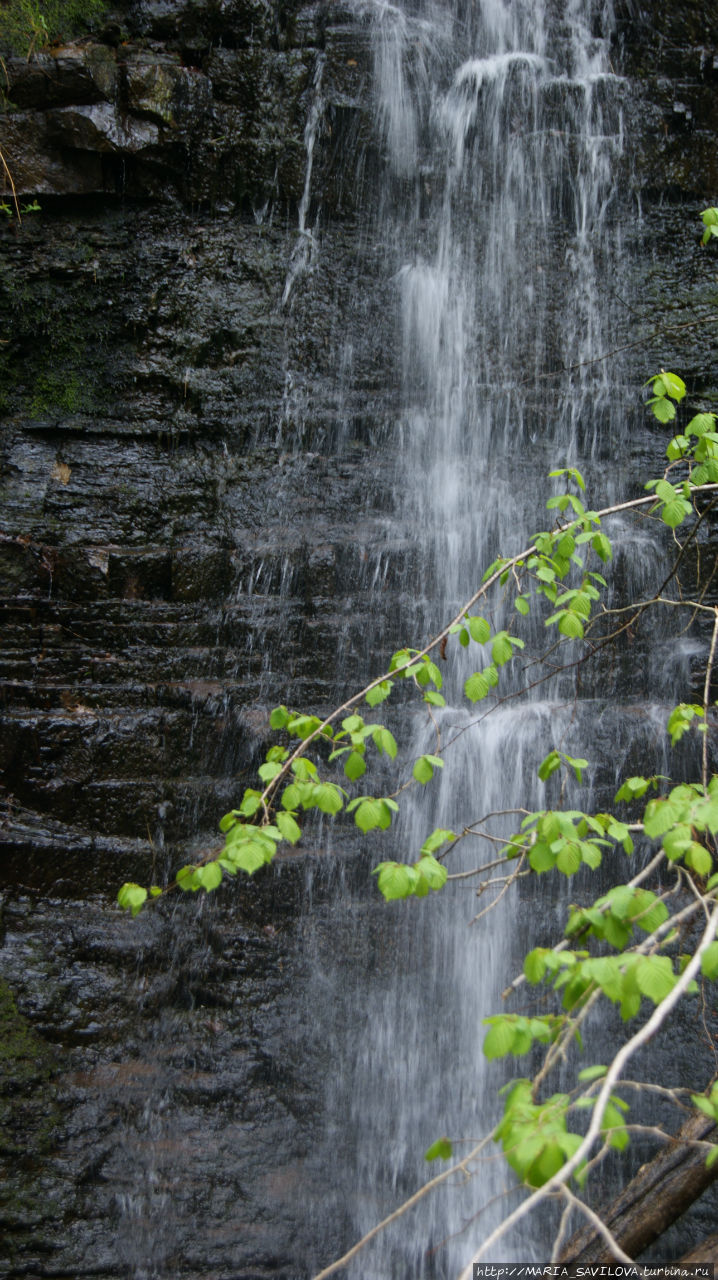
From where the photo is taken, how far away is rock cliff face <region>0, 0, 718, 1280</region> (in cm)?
388

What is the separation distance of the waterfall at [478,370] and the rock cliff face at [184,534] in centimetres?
23

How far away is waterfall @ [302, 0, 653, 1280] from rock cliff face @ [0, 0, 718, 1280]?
0.23 m

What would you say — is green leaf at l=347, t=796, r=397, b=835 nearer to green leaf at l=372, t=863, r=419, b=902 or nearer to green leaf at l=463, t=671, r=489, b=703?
green leaf at l=372, t=863, r=419, b=902

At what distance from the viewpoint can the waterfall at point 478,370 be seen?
4.42 m

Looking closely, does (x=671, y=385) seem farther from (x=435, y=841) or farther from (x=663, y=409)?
(x=435, y=841)

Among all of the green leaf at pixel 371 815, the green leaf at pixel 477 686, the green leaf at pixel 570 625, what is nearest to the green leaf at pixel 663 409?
the green leaf at pixel 570 625

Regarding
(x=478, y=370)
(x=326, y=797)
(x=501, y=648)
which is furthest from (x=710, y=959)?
(x=478, y=370)

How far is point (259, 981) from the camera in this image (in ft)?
14.1

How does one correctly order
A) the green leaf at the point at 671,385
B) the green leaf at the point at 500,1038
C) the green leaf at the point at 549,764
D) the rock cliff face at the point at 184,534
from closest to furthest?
the green leaf at the point at 500,1038
the green leaf at the point at 549,764
the green leaf at the point at 671,385
the rock cliff face at the point at 184,534

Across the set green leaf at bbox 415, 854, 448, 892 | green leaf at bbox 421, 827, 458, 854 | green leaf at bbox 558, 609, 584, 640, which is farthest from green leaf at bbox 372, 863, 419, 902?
green leaf at bbox 558, 609, 584, 640

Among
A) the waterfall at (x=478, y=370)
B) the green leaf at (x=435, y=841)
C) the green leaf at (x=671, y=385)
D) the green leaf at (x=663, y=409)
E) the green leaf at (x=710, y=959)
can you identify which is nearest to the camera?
the green leaf at (x=710, y=959)

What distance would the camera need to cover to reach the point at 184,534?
5.43m

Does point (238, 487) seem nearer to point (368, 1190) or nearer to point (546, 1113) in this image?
point (368, 1190)

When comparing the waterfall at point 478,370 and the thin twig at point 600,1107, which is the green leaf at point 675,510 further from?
the waterfall at point 478,370
